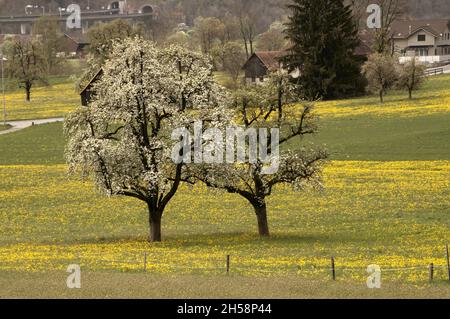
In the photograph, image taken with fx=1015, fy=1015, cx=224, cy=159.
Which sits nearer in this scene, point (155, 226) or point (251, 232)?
point (155, 226)

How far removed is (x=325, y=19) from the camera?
10281 cm

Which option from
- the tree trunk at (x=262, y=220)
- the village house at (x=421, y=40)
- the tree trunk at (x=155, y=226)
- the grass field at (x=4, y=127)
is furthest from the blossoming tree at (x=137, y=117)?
the village house at (x=421, y=40)

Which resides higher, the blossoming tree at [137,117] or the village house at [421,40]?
the village house at [421,40]

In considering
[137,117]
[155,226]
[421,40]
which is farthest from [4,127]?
[421,40]

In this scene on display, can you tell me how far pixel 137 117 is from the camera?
40812mm

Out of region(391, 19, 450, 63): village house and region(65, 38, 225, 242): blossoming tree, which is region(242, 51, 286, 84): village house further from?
region(65, 38, 225, 242): blossoming tree

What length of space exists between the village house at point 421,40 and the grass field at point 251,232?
80382 millimetres

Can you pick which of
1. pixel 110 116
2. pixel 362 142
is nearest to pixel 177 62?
pixel 110 116

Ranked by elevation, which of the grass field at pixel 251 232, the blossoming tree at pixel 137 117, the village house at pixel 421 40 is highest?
the village house at pixel 421 40

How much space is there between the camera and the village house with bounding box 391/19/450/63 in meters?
157

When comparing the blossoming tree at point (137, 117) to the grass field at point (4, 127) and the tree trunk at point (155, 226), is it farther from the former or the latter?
the grass field at point (4, 127)

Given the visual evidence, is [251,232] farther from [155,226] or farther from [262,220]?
[155,226]

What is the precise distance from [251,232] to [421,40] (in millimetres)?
120175

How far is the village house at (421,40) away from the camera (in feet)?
514
